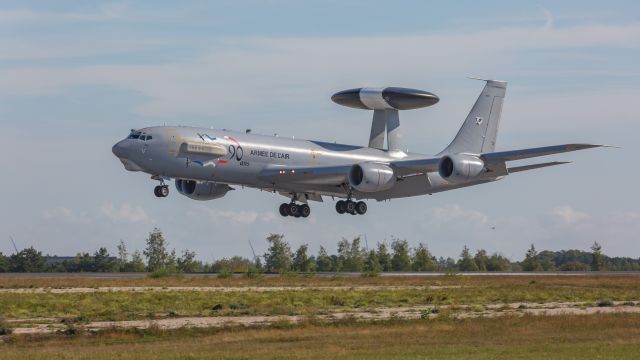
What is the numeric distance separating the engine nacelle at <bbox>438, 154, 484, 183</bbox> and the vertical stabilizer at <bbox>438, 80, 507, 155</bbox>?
10780 mm

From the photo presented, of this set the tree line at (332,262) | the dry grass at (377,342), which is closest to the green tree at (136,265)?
the tree line at (332,262)

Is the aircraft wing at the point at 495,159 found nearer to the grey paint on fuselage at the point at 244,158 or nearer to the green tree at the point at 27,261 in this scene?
the grey paint on fuselage at the point at 244,158

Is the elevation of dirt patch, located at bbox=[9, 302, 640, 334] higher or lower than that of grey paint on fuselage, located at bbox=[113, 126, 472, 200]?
lower

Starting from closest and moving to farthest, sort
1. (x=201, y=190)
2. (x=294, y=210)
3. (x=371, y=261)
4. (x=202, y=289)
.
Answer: (x=202, y=289)
(x=294, y=210)
(x=201, y=190)
(x=371, y=261)

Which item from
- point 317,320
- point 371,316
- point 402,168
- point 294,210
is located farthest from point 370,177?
point 317,320

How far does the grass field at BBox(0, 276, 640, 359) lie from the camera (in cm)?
3170

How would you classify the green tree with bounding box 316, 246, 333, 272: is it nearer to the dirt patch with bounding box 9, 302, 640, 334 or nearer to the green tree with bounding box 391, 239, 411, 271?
the green tree with bounding box 391, 239, 411, 271

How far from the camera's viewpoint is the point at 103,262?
Answer: 345 ft

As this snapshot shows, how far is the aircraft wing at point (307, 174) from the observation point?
6353 cm

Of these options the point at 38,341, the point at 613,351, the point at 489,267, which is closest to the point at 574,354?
the point at 613,351

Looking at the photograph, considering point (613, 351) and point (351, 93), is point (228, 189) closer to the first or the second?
point (351, 93)

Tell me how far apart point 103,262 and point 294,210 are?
135 feet

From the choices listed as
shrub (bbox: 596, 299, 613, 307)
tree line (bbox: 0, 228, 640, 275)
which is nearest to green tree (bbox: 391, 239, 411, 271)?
tree line (bbox: 0, 228, 640, 275)

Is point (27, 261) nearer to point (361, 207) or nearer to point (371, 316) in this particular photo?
point (361, 207)
